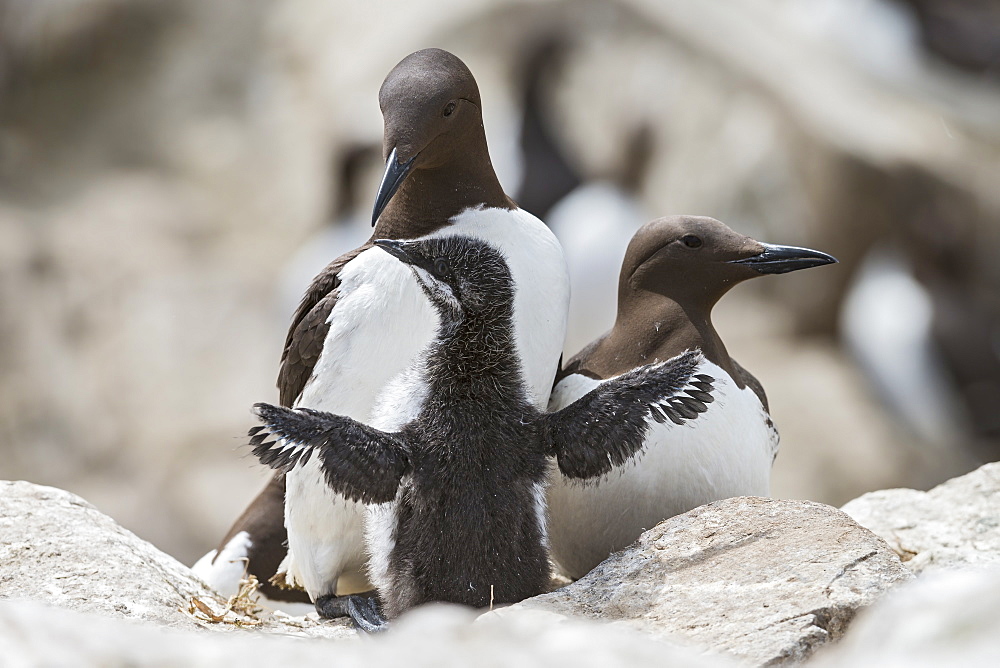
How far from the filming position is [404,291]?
3.71 metres

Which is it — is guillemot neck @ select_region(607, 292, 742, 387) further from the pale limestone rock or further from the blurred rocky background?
the blurred rocky background

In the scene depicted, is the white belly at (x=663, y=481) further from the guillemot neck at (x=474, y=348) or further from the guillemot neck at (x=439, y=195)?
the guillemot neck at (x=439, y=195)

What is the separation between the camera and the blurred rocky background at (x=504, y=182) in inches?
394

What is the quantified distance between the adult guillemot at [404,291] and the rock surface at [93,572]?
0.30 metres

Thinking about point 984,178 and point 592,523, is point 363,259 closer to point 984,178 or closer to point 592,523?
point 592,523

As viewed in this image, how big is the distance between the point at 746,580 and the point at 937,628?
1284mm

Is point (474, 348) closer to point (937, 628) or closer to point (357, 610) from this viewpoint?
point (357, 610)

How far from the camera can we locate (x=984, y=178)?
37.8ft

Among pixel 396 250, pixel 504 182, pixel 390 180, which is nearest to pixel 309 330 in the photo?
pixel 390 180

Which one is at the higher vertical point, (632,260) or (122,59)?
(122,59)

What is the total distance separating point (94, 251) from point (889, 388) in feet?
24.6

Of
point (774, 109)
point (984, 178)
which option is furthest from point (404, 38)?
point (984, 178)

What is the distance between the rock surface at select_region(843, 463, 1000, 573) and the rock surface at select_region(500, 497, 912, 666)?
36.7 inches

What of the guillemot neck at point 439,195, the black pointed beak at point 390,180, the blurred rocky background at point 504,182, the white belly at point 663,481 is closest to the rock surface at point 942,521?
the white belly at point 663,481
